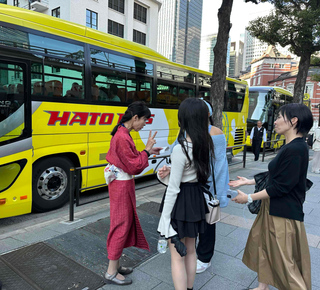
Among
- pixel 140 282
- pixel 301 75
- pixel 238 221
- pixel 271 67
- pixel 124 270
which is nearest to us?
pixel 140 282

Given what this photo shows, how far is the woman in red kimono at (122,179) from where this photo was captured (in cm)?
261

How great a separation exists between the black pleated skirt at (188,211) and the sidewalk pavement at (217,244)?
0.96 metres

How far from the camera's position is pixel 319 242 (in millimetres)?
3904

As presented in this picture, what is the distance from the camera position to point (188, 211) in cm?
212

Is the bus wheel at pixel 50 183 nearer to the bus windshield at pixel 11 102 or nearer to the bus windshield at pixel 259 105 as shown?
the bus windshield at pixel 11 102

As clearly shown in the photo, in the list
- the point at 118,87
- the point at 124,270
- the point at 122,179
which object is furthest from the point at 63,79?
the point at 124,270

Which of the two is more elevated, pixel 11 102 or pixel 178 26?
pixel 178 26

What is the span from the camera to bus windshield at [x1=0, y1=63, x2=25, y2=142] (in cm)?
420

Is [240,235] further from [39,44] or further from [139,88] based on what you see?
[39,44]

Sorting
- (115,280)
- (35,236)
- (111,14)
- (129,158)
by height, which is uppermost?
(111,14)

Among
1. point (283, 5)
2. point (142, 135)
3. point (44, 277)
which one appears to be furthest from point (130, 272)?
point (283, 5)

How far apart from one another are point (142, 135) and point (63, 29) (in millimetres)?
2953

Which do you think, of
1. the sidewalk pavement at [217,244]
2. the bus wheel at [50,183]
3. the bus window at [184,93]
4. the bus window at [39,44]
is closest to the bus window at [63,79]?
the bus window at [39,44]

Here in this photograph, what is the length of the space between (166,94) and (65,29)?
3.08 m
